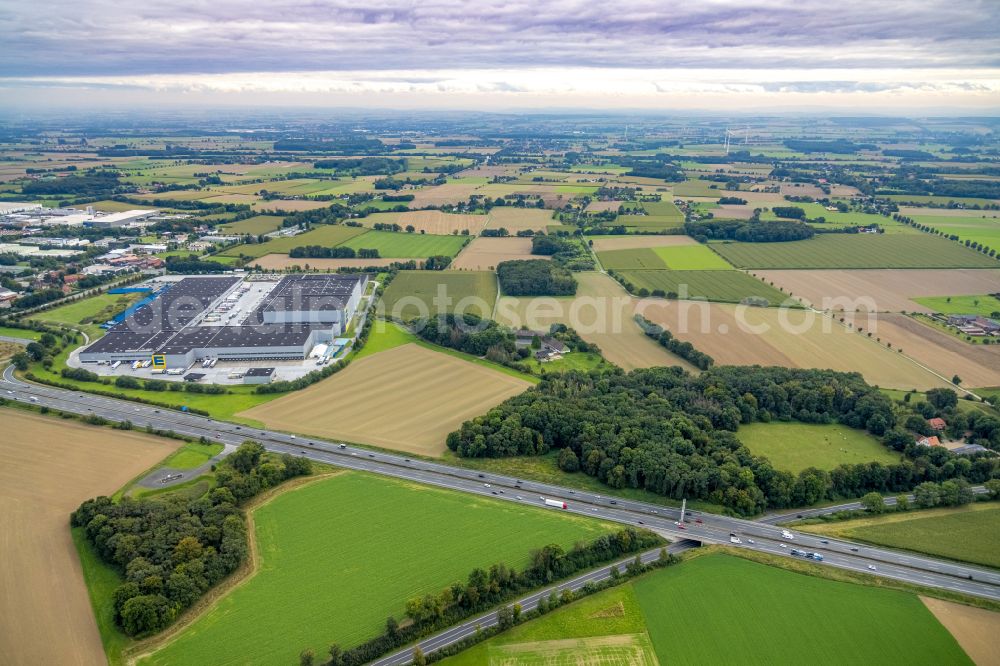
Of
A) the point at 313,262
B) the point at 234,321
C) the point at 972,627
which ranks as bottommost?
the point at 972,627

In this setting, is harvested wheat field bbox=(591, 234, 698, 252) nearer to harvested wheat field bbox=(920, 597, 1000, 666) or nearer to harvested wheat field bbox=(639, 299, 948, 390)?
harvested wheat field bbox=(639, 299, 948, 390)

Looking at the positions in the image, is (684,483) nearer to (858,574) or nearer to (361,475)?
(858,574)

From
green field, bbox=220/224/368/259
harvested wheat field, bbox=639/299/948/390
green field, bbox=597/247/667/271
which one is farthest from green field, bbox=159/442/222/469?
green field, bbox=597/247/667/271

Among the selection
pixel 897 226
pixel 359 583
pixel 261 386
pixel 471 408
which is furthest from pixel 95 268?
pixel 897 226

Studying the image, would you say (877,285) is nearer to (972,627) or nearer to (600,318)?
(600,318)

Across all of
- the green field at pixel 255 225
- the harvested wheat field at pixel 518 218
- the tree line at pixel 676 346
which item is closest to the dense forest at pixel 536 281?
the tree line at pixel 676 346

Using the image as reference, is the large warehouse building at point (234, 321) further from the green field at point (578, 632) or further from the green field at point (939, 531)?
the green field at point (939, 531)

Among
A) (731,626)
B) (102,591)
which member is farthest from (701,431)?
(102,591)
